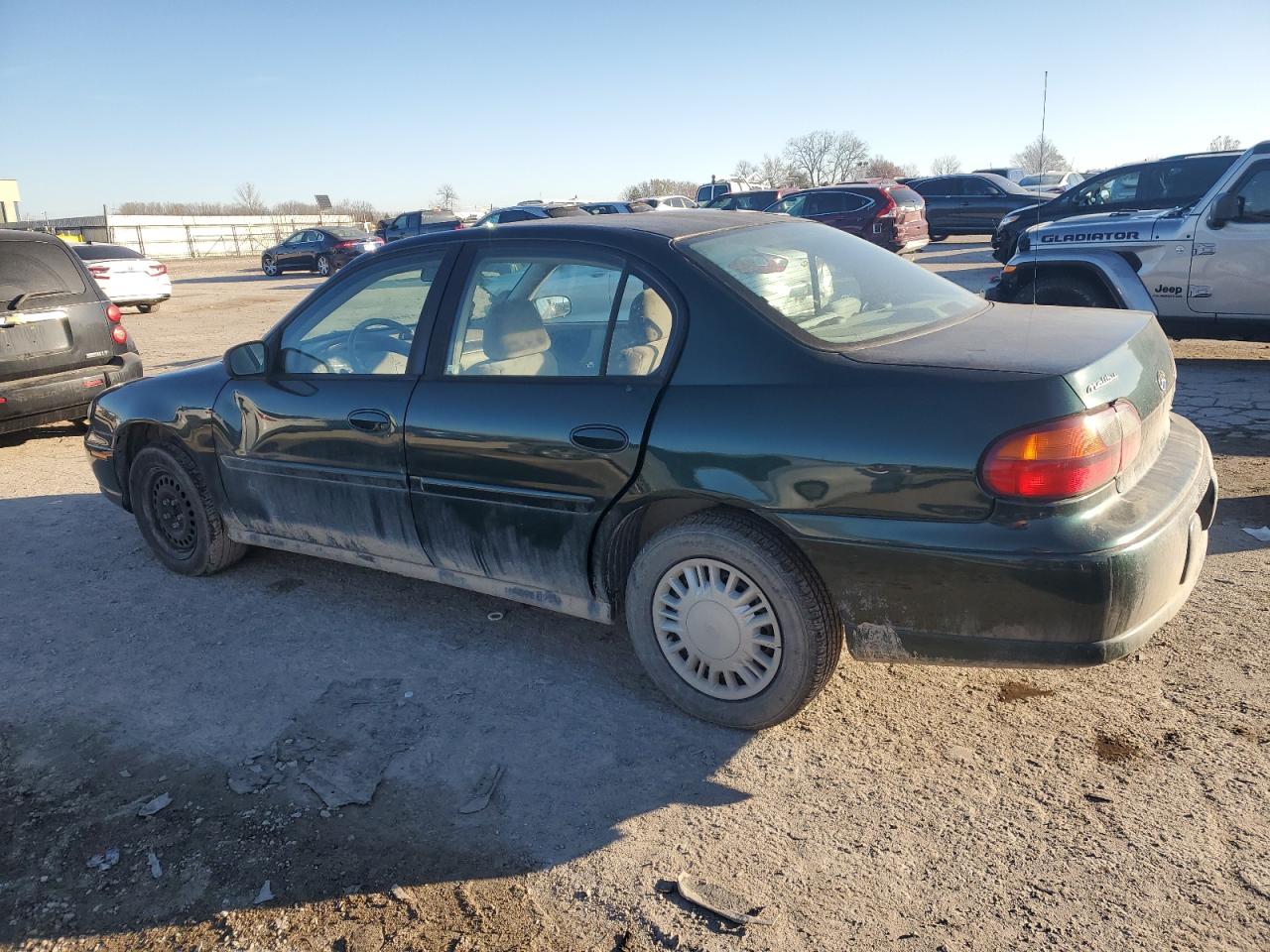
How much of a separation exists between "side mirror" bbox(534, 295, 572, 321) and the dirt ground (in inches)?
53.5

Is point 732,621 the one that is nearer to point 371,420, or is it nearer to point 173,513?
point 371,420

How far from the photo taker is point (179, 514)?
485 centimetres

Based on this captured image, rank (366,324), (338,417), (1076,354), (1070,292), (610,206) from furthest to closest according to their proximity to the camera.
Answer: (610,206), (1070,292), (366,324), (338,417), (1076,354)

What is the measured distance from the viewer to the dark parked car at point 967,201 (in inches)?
919

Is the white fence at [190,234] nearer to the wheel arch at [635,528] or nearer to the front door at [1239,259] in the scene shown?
the front door at [1239,259]

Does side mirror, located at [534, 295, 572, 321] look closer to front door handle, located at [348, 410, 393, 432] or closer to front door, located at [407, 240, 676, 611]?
front door, located at [407, 240, 676, 611]

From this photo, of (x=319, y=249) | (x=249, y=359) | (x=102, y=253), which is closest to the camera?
(x=249, y=359)

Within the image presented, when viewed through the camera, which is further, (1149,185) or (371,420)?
(1149,185)

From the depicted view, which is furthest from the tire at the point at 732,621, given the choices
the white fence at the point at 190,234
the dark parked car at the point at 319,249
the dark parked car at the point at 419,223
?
the white fence at the point at 190,234

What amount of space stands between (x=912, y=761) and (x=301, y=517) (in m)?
2.78

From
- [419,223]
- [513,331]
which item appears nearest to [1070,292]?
[513,331]

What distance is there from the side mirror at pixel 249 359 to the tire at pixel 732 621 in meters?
2.13

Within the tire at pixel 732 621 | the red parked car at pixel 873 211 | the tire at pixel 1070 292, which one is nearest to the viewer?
the tire at pixel 732 621

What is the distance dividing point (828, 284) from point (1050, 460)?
1192 millimetres
